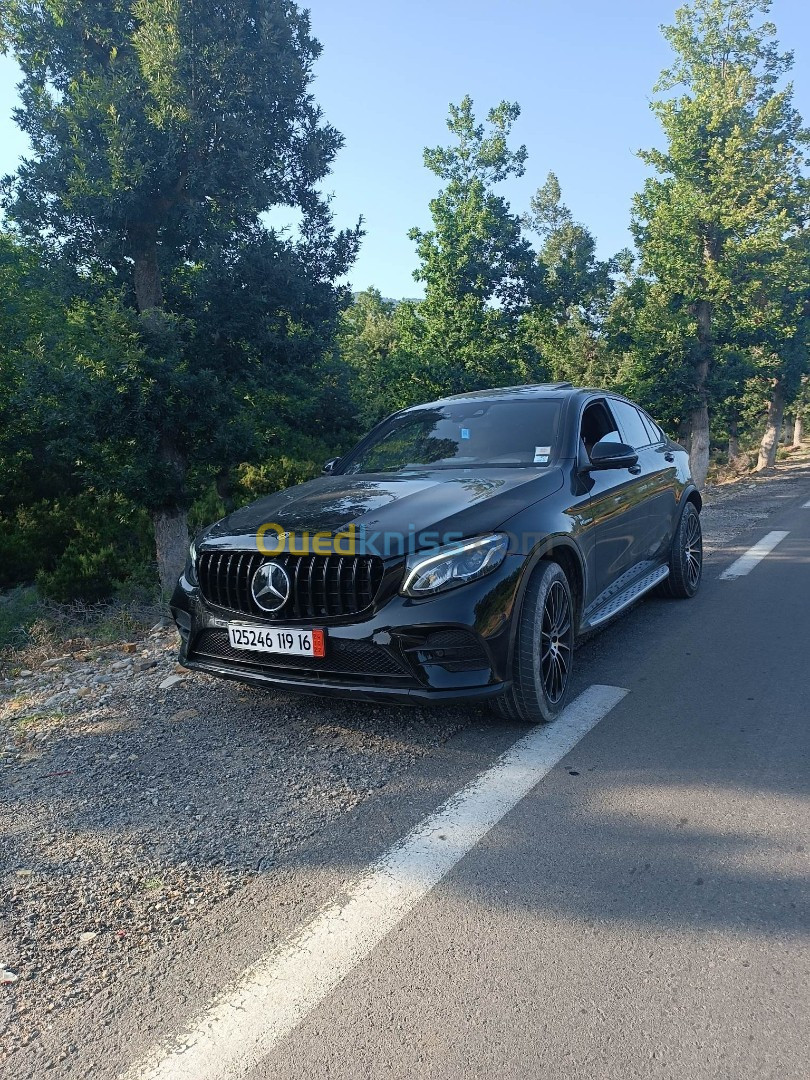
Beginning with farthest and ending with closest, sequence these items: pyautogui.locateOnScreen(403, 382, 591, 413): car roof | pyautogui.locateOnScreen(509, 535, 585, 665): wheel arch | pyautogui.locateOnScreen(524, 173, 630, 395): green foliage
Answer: pyautogui.locateOnScreen(524, 173, 630, 395): green foliage → pyautogui.locateOnScreen(403, 382, 591, 413): car roof → pyautogui.locateOnScreen(509, 535, 585, 665): wheel arch

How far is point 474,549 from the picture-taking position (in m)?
3.68

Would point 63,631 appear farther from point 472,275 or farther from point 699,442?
point 699,442

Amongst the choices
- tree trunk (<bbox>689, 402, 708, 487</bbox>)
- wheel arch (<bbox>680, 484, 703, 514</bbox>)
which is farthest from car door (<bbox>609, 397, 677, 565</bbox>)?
tree trunk (<bbox>689, 402, 708, 487</bbox>)

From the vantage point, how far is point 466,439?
17.0 feet

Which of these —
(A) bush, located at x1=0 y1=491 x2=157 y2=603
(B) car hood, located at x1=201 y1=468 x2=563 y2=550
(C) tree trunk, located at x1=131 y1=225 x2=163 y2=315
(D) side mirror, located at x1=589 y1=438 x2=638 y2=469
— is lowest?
(A) bush, located at x1=0 y1=491 x2=157 y2=603

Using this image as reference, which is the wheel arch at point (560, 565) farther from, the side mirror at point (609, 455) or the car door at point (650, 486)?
the car door at point (650, 486)

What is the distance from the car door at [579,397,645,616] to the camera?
15.7 feet

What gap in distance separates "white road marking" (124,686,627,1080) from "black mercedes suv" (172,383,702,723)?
0.51 meters

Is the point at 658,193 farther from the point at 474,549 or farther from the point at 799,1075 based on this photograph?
the point at 799,1075

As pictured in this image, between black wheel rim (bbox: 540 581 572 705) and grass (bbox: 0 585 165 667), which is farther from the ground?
black wheel rim (bbox: 540 581 572 705)

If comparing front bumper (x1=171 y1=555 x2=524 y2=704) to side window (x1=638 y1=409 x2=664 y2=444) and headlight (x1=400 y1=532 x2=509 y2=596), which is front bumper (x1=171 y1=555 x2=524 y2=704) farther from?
side window (x1=638 y1=409 x2=664 y2=444)

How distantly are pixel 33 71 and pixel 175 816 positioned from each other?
12436 mm

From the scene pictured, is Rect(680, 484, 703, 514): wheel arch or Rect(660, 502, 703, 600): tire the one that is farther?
Rect(680, 484, 703, 514): wheel arch

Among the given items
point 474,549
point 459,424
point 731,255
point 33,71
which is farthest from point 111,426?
point 731,255
